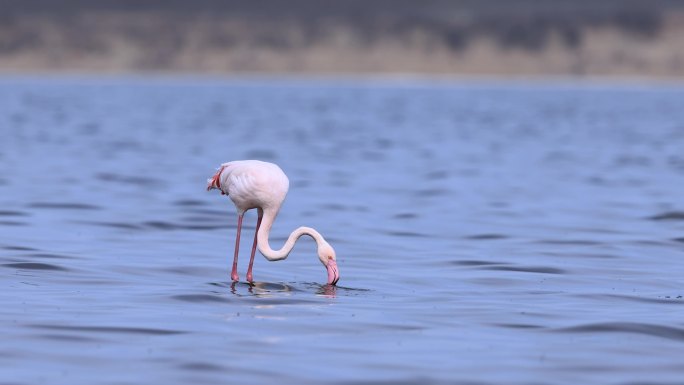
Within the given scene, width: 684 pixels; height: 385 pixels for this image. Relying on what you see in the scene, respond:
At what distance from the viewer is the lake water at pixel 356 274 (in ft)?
27.9

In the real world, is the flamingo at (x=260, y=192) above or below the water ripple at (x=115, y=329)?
above

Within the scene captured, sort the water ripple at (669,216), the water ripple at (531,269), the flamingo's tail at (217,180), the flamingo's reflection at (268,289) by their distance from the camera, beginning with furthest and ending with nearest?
1. the water ripple at (669,216)
2. the water ripple at (531,269)
3. the flamingo's tail at (217,180)
4. the flamingo's reflection at (268,289)

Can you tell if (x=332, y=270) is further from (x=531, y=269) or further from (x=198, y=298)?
(x=531, y=269)

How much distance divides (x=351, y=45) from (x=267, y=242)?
13121 cm

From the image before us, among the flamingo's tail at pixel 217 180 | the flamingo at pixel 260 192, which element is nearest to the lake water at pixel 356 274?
the flamingo at pixel 260 192

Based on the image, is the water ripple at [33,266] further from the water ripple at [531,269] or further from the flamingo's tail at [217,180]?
the water ripple at [531,269]

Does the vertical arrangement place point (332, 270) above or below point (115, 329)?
above

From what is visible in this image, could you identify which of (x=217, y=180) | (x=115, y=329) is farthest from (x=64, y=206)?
(x=115, y=329)

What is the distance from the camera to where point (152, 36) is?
470ft

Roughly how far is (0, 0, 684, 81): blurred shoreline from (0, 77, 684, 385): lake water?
365 feet

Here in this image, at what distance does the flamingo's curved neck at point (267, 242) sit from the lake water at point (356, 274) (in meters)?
0.27

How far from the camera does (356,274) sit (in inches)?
507

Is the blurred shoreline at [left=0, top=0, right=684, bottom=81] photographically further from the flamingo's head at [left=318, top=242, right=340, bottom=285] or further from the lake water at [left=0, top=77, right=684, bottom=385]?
the flamingo's head at [left=318, top=242, right=340, bottom=285]

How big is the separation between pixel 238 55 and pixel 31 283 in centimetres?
13400
